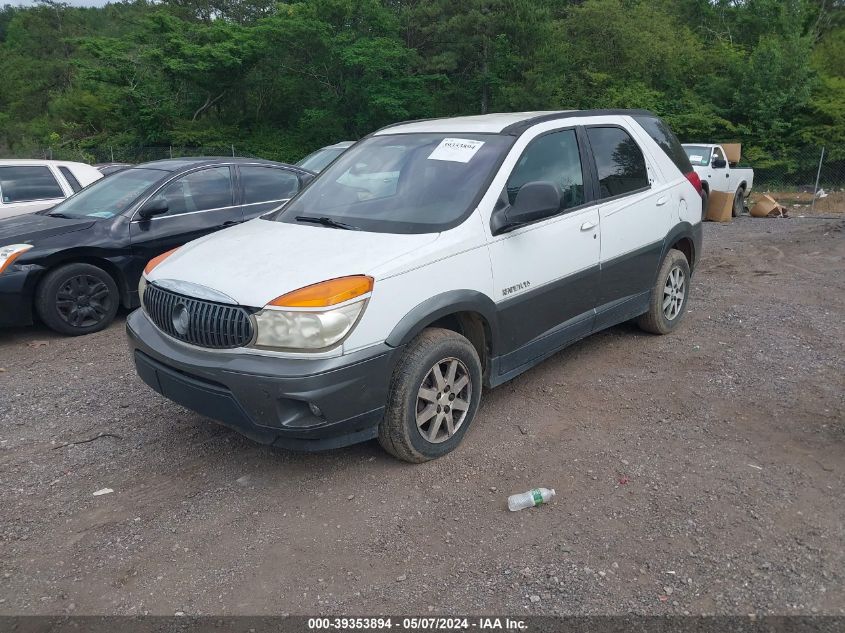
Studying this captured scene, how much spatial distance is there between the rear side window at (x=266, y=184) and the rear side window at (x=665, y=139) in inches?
145

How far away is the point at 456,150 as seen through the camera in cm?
434

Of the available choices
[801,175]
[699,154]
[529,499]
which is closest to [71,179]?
[529,499]

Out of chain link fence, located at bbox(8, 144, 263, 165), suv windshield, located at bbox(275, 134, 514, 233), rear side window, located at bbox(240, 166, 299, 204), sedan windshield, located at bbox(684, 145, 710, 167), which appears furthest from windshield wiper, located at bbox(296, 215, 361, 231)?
chain link fence, located at bbox(8, 144, 263, 165)

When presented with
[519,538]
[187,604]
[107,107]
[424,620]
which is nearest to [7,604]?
[187,604]

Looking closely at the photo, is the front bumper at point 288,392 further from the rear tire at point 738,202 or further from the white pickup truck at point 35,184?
the rear tire at point 738,202

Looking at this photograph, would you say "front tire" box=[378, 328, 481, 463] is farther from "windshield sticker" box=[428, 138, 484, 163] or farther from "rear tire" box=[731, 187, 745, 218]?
"rear tire" box=[731, 187, 745, 218]

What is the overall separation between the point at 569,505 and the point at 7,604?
2570 mm

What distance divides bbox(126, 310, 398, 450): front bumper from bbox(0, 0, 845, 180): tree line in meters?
23.9

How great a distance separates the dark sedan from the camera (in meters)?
6.12

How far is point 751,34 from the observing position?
3152 cm

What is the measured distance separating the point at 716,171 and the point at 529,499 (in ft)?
46.6

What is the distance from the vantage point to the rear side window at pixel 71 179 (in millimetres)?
8742

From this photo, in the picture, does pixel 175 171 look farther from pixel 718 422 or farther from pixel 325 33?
pixel 325 33

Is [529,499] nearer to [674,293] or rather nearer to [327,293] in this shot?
[327,293]
